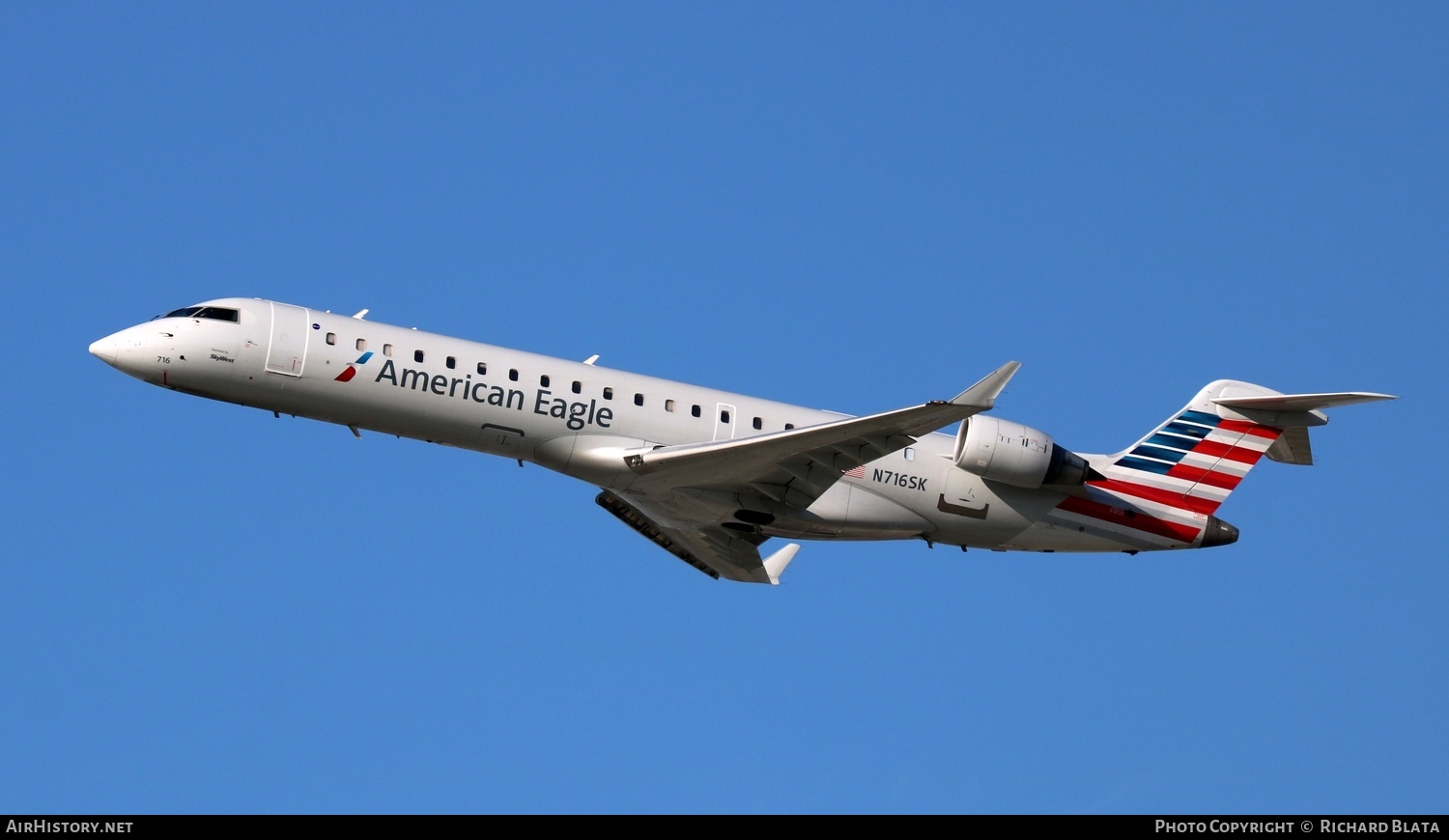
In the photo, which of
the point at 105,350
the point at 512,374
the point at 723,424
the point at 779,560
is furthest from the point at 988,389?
the point at 105,350

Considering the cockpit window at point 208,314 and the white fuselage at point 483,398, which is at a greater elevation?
the cockpit window at point 208,314

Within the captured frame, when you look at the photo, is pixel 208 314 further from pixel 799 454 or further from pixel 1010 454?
pixel 1010 454

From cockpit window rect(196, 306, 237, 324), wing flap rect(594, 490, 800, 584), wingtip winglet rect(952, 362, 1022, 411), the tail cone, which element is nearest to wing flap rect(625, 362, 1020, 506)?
wingtip winglet rect(952, 362, 1022, 411)

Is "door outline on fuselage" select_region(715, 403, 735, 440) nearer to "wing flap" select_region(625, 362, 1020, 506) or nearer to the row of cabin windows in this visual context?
the row of cabin windows

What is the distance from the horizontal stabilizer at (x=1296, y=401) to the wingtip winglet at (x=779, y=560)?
8037mm

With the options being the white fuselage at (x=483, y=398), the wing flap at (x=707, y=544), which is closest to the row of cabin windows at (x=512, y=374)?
the white fuselage at (x=483, y=398)

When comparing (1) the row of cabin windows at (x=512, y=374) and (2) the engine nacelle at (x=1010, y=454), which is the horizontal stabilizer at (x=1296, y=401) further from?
(1) the row of cabin windows at (x=512, y=374)

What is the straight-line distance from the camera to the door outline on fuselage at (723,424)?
84.8 feet

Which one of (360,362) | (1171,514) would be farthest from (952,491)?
(360,362)

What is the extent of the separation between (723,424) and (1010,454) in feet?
15.0

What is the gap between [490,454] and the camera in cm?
2544

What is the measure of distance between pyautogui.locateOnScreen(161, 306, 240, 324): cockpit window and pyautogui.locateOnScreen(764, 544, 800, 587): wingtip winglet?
35.4 feet

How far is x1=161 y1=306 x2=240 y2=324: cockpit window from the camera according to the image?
24609 millimetres
